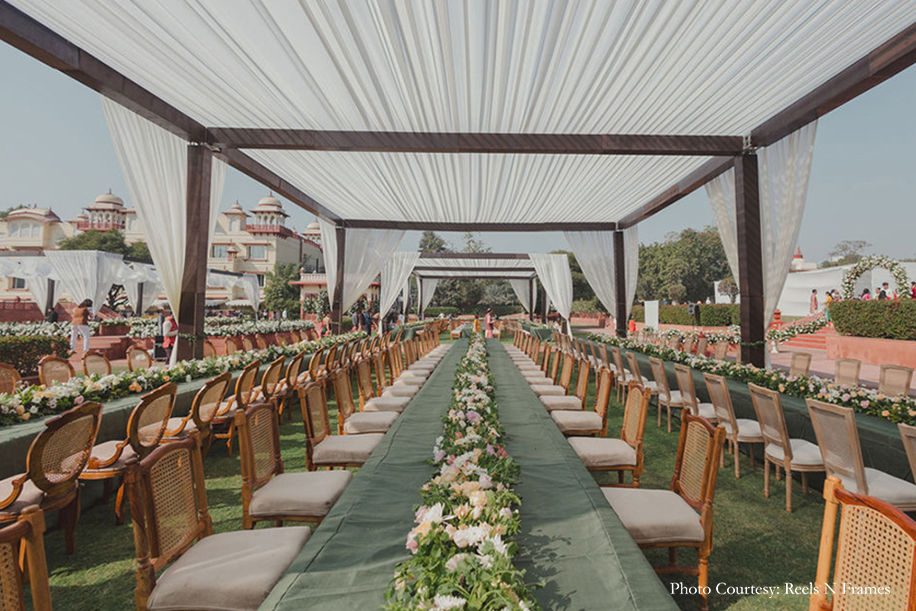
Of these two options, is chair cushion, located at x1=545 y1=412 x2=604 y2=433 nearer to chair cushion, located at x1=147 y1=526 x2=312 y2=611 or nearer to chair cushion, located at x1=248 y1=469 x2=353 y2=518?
chair cushion, located at x1=248 y1=469 x2=353 y2=518

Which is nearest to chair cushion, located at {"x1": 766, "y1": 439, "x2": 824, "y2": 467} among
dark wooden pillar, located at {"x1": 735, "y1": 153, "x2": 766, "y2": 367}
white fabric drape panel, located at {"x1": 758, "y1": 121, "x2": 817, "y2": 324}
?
dark wooden pillar, located at {"x1": 735, "y1": 153, "x2": 766, "y2": 367}

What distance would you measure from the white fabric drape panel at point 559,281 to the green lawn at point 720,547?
962 cm

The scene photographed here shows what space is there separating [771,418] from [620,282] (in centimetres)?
739

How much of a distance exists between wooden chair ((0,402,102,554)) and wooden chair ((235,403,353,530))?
3.08 ft

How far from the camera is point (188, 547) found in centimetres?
178

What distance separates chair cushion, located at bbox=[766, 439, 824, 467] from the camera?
300 centimetres

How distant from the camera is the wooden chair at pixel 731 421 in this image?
3.60 m

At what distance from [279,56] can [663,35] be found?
3102mm

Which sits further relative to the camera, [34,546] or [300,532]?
[300,532]

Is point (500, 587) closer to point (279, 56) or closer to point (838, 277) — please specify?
point (279, 56)

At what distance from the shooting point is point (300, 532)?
71.9 inches

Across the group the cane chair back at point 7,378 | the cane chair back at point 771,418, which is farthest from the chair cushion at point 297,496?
the cane chair back at point 7,378

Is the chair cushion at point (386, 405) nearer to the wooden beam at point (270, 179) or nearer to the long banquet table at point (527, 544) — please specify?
the long banquet table at point (527, 544)

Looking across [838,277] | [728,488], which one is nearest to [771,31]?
[728,488]
